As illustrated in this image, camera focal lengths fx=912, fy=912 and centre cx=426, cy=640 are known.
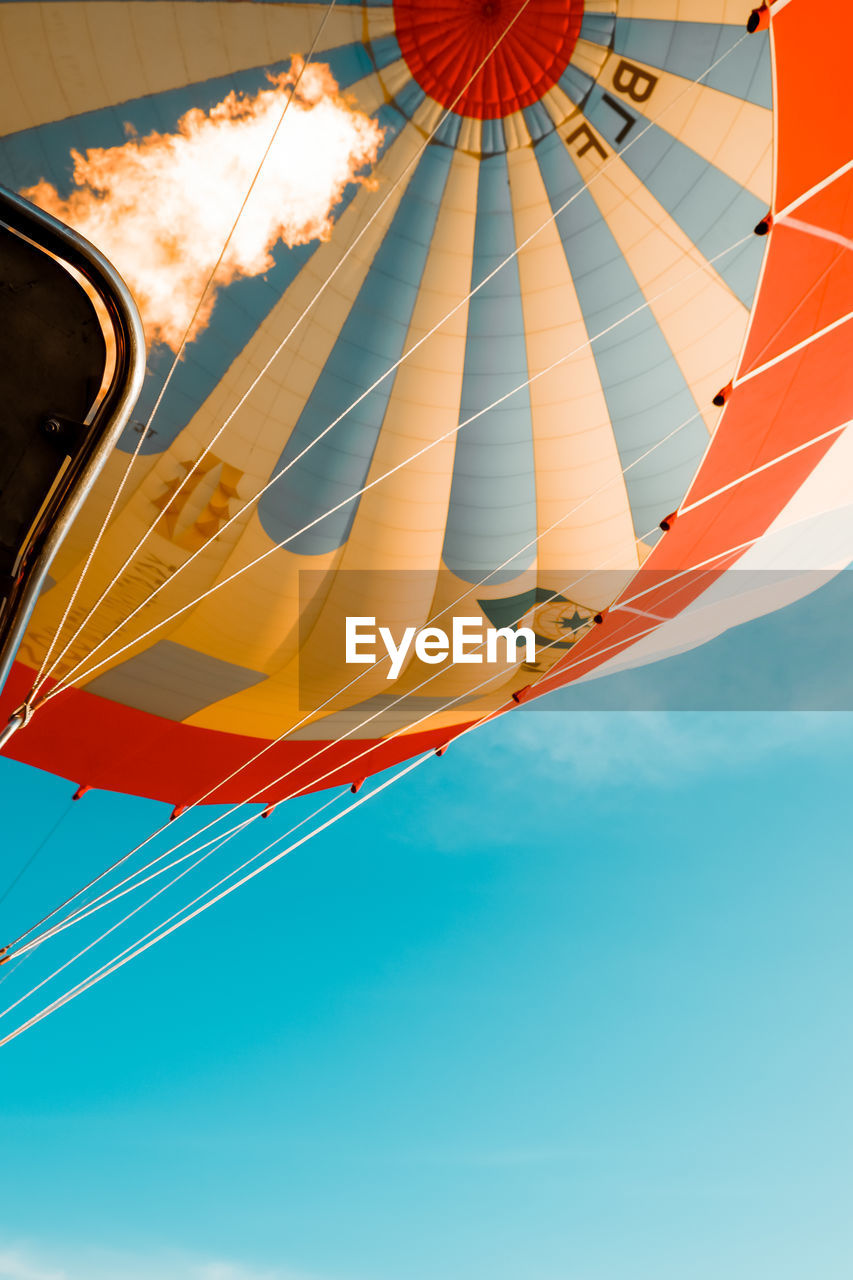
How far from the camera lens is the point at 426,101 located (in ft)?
18.5

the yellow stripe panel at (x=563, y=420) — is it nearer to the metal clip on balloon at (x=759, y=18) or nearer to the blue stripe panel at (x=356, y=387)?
the blue stripe panel at (x=356, y=387)

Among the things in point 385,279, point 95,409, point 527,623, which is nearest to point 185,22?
point 385,279

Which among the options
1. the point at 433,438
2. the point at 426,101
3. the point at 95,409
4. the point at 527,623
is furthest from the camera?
the point at 527,623

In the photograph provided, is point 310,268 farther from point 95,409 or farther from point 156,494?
point 95,409

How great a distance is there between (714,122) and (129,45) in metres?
3.44

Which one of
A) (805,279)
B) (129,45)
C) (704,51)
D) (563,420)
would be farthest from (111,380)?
(805,279)

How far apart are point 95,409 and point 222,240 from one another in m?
3.20

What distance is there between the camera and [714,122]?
546cm

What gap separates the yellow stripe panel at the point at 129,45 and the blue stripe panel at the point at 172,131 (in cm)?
6

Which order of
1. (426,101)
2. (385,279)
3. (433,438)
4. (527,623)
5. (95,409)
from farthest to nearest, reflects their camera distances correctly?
(527,623) < (433,438) < (385,279) < (426,101) < (95,409)

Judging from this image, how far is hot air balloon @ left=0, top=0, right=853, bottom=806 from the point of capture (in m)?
5.35

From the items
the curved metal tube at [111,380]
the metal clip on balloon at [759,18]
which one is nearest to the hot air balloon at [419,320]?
the metal clip on balloon at [759,18]

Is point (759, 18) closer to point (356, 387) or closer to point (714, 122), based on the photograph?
point (714, 122)

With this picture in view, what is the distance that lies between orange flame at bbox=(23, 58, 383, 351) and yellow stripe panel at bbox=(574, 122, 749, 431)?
4.96 ft
